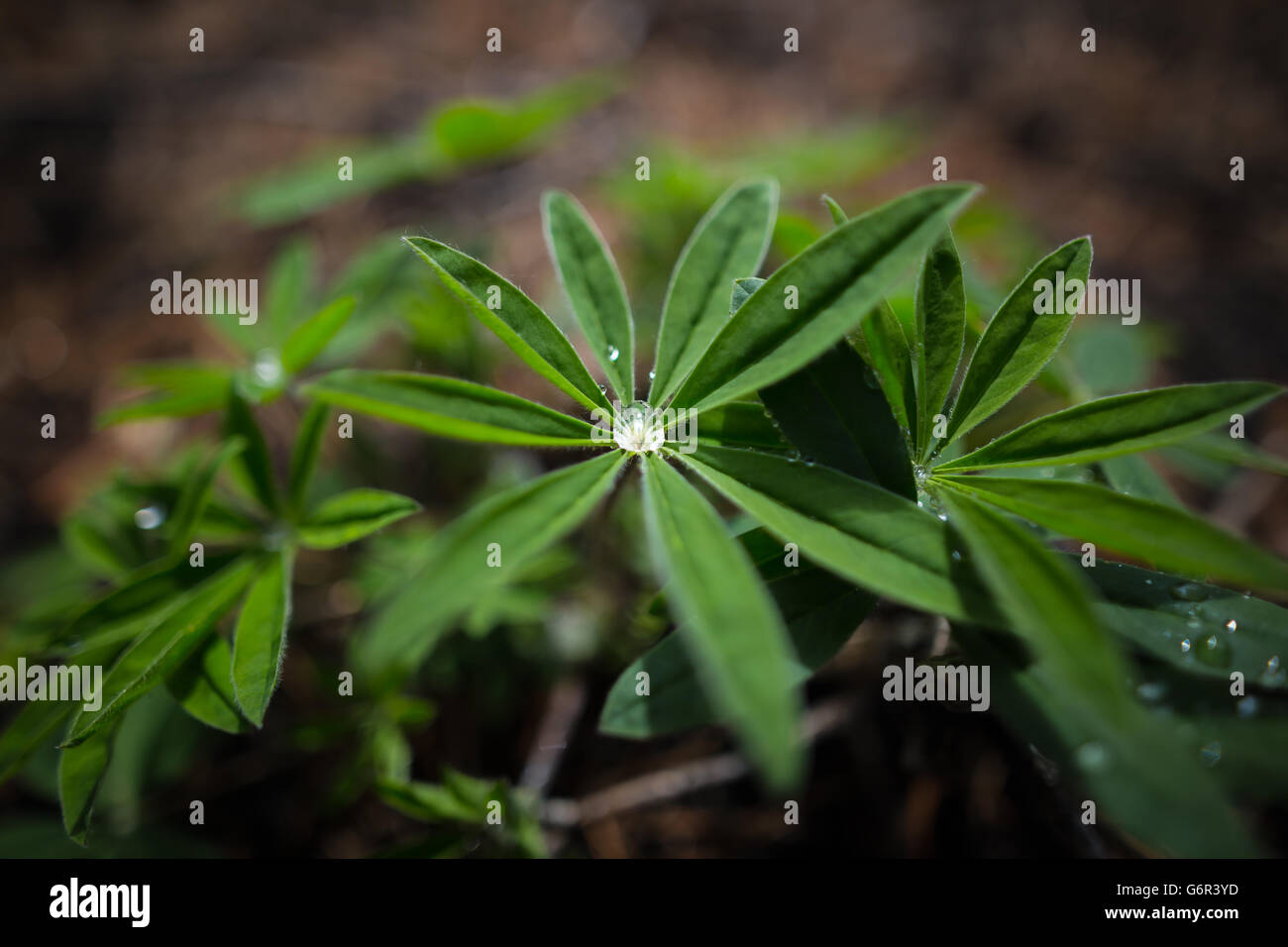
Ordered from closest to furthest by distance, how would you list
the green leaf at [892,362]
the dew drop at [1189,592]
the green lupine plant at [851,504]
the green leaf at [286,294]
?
the green lupine plant at [851,504], the dew drop at [1189,592], the green leaf at [892,362], the green leaf at [286,294]

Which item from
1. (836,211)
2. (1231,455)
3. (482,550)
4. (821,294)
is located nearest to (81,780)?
(482,550)

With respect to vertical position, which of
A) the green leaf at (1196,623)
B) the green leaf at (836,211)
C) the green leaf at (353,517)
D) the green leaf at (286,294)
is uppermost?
the green leaf at (286,294)

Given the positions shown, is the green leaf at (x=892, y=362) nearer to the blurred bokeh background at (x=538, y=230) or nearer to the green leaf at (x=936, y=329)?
the green leaf at (x=936, y=329)

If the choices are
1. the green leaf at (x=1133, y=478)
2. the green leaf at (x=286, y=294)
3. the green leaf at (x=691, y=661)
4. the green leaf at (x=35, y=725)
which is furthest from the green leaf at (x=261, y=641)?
the green leaf at (x=1133, y=478)

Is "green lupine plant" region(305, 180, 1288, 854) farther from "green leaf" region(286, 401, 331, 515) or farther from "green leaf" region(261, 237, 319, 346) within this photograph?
"green leaf" region(261, 237, 319, 346)

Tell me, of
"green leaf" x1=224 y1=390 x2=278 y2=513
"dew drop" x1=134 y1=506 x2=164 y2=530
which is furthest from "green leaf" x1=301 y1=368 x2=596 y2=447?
"dew drop" x1=134 y1=506 x2=164 y2=530
